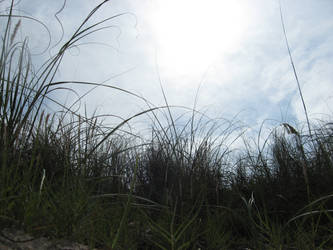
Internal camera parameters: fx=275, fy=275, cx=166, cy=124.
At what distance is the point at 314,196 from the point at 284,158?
28.3 inches

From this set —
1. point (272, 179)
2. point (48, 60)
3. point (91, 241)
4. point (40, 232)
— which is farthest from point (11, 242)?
point (272, 179)

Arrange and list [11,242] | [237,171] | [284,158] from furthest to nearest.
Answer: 1. [237,171]
2. [284,158]
3. [11,242]

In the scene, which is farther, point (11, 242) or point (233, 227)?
point (233, 227)

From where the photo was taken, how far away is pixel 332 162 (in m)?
2.42

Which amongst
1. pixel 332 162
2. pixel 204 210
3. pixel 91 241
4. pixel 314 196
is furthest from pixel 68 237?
pixel 332 162

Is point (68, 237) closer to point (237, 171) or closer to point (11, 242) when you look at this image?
point (11, 242)

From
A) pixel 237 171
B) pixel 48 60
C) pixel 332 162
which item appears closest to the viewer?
pixel 48 60

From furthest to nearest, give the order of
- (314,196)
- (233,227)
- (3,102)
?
(314,196) → (233,227) → (3,102)

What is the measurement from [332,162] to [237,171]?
931 mm

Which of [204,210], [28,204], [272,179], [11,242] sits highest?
[272,179]

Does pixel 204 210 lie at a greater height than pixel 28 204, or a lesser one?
greater

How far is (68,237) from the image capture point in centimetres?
93

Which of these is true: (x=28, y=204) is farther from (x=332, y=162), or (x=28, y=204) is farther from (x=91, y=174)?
(x=332, y=162)

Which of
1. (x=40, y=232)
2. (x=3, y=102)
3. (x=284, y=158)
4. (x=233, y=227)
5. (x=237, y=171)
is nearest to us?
(x=40, y=232)
